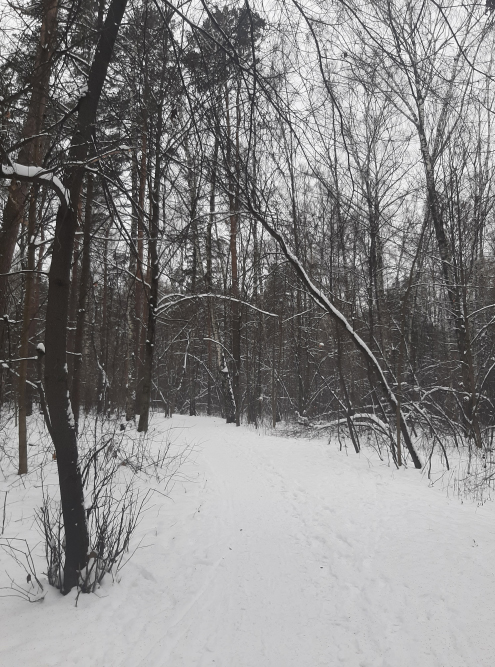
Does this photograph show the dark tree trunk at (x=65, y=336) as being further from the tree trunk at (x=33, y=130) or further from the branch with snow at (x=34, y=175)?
the tree trunk at (x=33, y=130)

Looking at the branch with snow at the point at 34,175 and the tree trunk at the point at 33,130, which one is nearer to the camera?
the branch with snow at the point at 34,175

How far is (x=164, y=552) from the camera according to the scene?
342cm

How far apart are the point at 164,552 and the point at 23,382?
366cm

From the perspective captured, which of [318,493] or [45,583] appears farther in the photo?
[318,493]

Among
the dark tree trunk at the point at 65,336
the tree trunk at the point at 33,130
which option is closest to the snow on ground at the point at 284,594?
the dark tree trunk at the point at 65,336

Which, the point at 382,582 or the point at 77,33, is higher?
the point at 77,33

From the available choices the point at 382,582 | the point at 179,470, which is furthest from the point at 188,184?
the point at 179,470

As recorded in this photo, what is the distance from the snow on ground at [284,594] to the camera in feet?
6.99

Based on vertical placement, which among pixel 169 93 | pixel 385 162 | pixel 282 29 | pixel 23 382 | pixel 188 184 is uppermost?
pixel 385 162

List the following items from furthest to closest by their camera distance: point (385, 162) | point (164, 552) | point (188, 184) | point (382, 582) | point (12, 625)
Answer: point (385, 162) → point (164, 552) → point (188, 184) → point (382, 582) → point (12, 625)

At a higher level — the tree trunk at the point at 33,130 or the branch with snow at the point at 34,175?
the tree trunk at the point at 33,130

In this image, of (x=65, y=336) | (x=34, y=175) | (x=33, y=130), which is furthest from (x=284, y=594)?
(x=33, y=130)

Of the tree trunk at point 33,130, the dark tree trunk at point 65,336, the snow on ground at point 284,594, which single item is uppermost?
the tree trunk at point 33,130

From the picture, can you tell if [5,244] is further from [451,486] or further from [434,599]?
[451,486]
